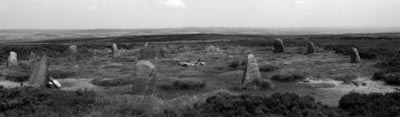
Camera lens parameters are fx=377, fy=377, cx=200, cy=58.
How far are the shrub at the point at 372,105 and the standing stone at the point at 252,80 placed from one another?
5.24 meters

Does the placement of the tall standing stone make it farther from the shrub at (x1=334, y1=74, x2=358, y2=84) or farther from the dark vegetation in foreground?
the dark vegetation in foreground

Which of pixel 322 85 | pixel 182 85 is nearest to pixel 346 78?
pixel 322 85

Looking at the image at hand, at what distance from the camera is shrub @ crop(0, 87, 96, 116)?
33.5 ft

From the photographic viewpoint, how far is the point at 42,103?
36.9 ft

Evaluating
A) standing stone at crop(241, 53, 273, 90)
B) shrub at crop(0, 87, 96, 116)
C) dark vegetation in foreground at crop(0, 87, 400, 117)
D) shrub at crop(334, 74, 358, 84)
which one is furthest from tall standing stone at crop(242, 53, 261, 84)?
shrub at crop(0, 87, 96, 116)

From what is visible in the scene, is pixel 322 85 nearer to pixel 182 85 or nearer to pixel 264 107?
pixel 182 85

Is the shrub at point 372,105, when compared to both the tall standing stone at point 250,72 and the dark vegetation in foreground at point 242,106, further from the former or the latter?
the tall standing stone at point 250,72

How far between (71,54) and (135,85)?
25.5m

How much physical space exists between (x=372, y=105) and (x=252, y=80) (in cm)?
676

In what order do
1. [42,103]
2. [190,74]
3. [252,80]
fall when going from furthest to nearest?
[190,74], [252,80], [42,103]

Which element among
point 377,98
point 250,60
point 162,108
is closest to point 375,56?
point 250,60

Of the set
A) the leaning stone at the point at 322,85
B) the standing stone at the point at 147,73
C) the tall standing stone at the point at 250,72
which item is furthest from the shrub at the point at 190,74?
the leaning stone at the point at 322,85

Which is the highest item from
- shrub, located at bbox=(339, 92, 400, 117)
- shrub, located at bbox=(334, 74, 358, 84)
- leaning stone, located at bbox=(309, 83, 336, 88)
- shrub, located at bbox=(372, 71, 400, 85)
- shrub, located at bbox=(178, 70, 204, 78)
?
shrub, located at bbox=(339, 92, 400, 117)

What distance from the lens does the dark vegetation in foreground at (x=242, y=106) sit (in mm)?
10172
